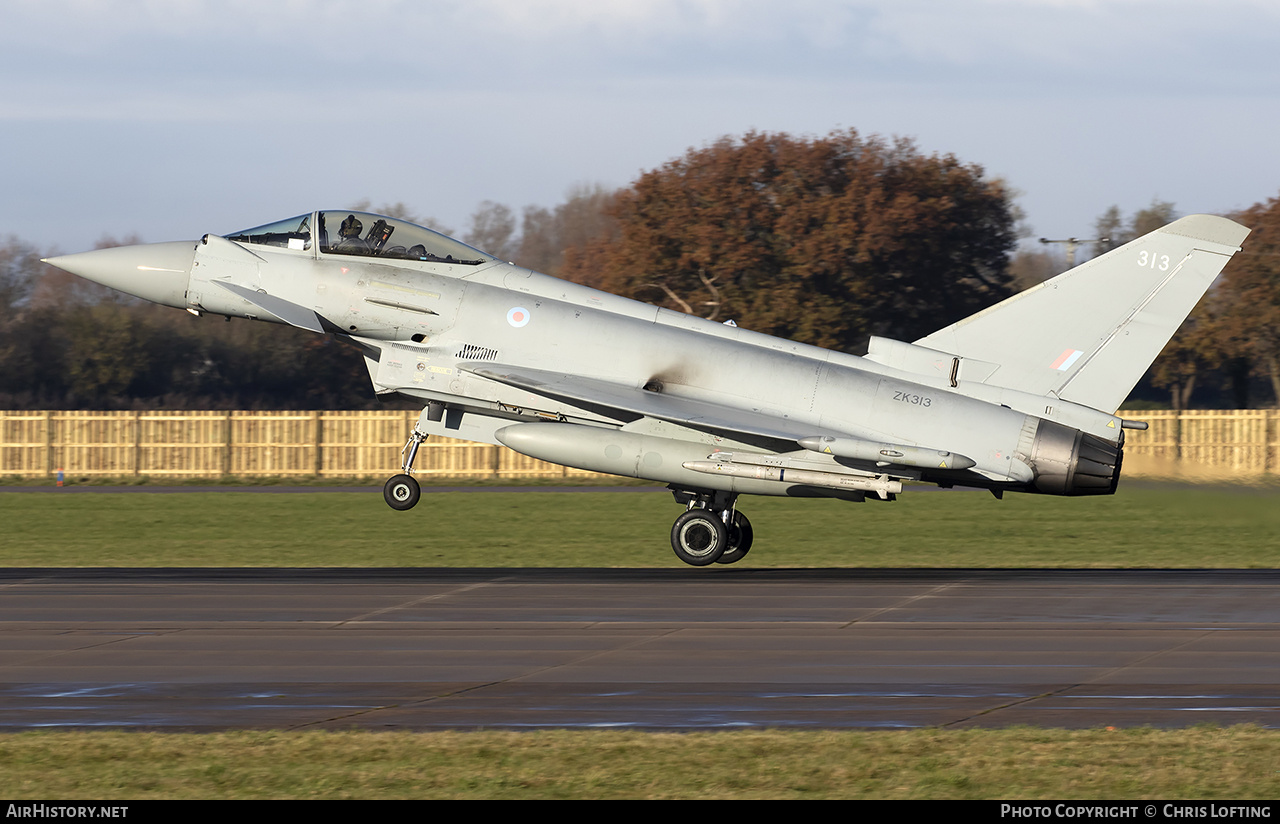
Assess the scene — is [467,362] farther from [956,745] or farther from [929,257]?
[929,257]

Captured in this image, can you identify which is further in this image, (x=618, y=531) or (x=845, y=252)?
(x=845, y=252)

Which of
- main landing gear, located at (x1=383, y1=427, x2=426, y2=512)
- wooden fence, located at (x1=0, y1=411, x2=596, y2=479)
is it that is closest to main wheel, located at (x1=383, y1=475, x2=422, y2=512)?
main landing gear, located at (x1=383, y1=427, x2=426, y2=512)

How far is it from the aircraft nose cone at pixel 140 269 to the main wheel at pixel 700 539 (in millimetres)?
7941

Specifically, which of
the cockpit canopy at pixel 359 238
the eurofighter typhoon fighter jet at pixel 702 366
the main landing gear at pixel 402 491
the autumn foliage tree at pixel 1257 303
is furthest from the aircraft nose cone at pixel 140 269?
the autumn foliage tree at pixel 1257 303

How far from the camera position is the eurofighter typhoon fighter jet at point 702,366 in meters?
18.3

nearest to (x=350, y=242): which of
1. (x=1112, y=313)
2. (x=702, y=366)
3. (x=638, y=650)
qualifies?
(x=702, y=366)

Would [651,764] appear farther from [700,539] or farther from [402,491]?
[402,491]

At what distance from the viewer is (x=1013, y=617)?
14.2m

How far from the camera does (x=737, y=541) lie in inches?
795

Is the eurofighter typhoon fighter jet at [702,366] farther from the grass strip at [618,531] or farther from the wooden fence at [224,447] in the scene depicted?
the wooden fence at [224,447]

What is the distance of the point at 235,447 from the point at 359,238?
3104cm

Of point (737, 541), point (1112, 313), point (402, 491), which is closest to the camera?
point (1112, 313)
